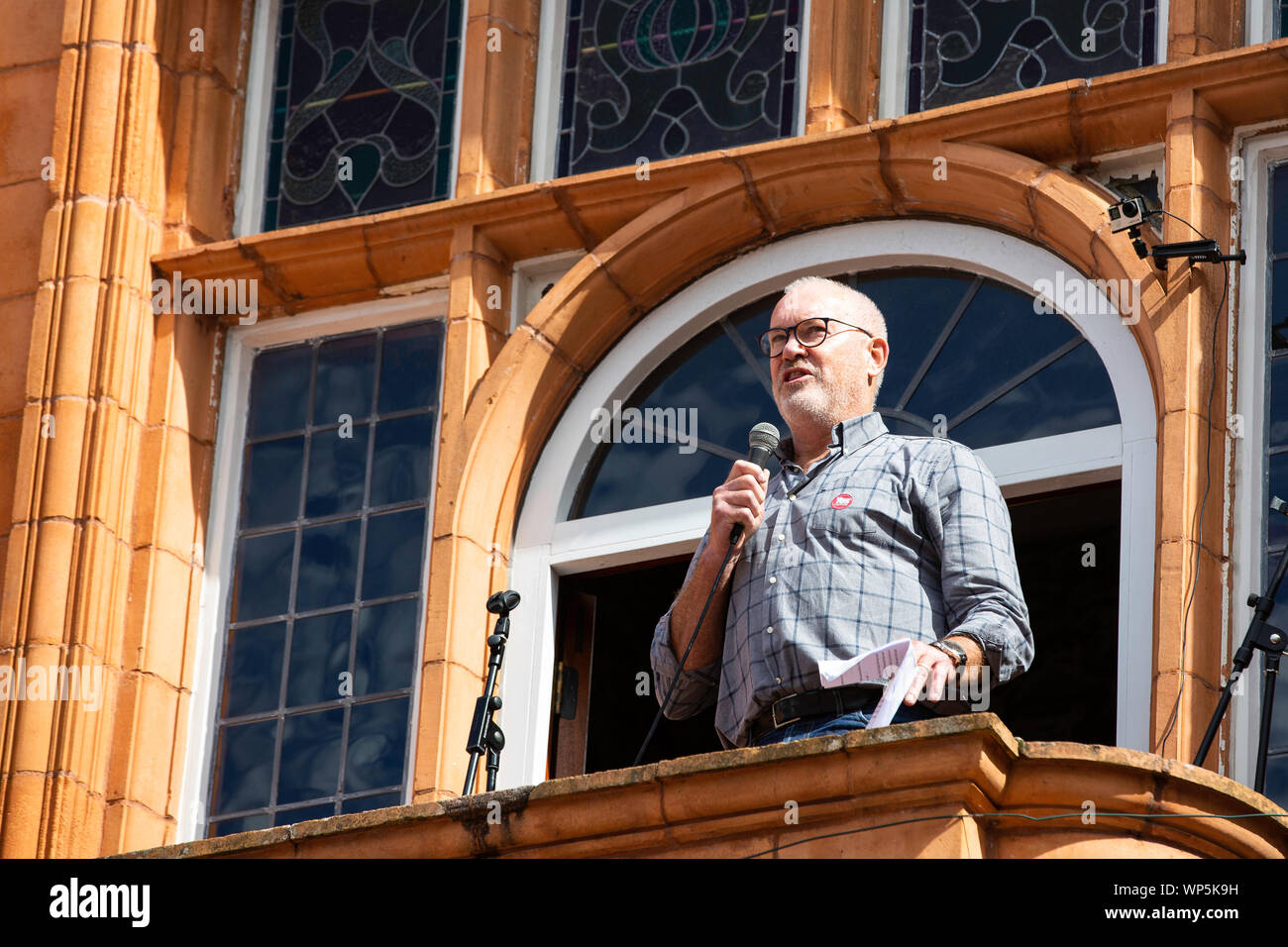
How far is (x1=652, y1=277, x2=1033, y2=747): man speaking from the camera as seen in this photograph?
732cm

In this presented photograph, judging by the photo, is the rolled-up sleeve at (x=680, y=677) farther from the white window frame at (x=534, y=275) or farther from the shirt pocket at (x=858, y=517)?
the white window frame at (x=534, y=275)

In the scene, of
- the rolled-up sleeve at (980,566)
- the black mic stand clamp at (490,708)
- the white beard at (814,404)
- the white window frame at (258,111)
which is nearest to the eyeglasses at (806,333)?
the white beard at (814,404)

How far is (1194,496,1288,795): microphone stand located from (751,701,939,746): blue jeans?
3.53ft

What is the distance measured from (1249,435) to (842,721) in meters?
2.18

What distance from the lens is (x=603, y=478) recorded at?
Result: 10.0 m

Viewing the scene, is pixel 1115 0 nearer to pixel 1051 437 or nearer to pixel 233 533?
pixel 1051 437

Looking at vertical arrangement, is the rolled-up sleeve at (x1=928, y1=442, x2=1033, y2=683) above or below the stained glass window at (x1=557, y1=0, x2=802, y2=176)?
below

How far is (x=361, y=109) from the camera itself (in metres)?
10.9

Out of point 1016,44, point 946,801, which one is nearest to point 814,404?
point 946,801

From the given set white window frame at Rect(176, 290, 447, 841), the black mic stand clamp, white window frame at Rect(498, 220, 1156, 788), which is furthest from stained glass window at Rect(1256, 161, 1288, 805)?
white window frame at Rect(176, 290, 447, 841)

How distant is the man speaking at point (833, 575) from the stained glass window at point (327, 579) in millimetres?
2169

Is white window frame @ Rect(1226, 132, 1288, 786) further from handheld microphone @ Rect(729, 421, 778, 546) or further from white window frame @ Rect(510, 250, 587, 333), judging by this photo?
white window frame @ Rect(510, 250, 587, 333)
